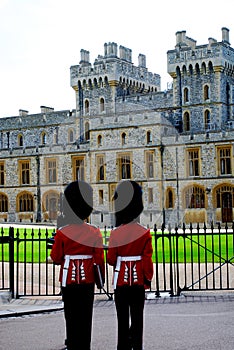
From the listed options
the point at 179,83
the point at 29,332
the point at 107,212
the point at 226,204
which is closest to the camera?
the point at 29,332

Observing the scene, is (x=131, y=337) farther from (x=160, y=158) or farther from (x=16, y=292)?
(x=160, y=158)

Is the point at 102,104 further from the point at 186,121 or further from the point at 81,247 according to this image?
the point at 81,247

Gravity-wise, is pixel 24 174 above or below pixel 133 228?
above

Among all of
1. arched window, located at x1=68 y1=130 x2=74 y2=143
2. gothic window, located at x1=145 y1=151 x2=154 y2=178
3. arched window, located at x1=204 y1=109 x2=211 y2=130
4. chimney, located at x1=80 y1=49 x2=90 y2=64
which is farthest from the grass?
chimney, located at x1=80 y1=49 x2=90 y2=64

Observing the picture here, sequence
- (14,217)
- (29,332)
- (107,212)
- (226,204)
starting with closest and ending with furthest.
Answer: (29,332), (226,204), (107,212), (14,217)

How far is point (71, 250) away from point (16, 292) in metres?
4.27

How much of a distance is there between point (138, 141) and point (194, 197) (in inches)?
193

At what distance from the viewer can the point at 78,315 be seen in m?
5.40

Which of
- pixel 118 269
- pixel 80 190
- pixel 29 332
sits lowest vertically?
pixel 29 332

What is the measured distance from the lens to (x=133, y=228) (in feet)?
18.5

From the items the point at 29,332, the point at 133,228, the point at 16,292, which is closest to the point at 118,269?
the point at 133,228

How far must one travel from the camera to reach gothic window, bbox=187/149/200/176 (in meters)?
34.2

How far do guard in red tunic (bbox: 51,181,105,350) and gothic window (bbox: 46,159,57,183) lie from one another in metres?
35.3

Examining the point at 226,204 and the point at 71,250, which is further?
the point at 226,204
